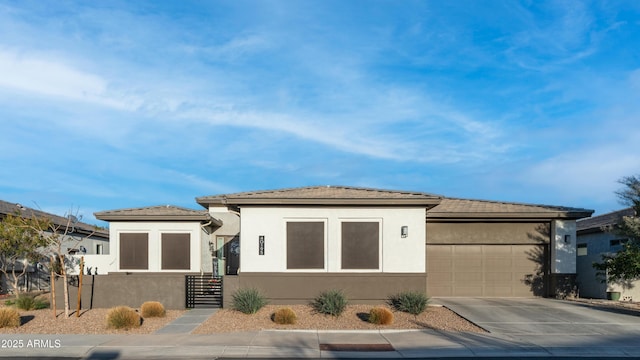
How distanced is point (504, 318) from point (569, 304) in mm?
5108

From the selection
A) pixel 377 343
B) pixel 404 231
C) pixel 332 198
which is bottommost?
pixel 377 343

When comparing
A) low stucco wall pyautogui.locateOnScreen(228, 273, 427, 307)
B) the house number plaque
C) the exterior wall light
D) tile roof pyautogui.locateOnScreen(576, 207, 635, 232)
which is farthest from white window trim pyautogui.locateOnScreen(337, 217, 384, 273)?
tile roof pyautogui.locateOnScreen(576, 207, 635, 232)

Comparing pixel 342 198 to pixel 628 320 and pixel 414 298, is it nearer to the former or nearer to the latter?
pixel 414 298

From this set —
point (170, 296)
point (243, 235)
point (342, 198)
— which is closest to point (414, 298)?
point (342, 198)

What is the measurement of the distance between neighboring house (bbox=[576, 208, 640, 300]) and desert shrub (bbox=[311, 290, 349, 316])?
36.9ft

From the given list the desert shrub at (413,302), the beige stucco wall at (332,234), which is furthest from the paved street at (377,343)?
the beige stucco wall at (332,234)

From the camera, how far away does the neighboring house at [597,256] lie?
78.8ft

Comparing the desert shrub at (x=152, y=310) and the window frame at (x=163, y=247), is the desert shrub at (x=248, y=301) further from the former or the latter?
the window frame at (x=163, y=247)

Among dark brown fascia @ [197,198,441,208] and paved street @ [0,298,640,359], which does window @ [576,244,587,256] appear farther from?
dark brown fascia @ [197,198,441,208]

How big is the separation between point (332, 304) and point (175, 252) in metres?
9.07

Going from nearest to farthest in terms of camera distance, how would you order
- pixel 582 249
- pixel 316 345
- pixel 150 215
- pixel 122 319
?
pixel 316 345
pixel 122 319
pixel 150 215
pixel 582 249

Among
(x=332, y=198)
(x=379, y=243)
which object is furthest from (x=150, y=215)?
(x=379, y=243)

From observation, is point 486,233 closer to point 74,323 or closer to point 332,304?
point 332,304

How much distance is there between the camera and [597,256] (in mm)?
24641
